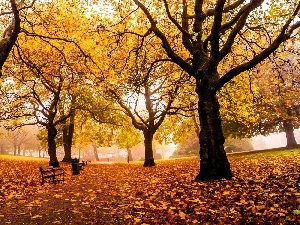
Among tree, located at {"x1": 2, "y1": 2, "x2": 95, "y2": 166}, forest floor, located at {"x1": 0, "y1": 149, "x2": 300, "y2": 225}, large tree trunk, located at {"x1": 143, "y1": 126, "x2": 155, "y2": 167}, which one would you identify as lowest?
forest floor, located at {"x1": 0, "y1": 149, "x2": 300, "y2": 225}

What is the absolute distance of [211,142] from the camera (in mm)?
11516

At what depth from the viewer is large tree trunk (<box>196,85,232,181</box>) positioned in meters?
11.4

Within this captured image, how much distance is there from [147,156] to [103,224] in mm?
19184

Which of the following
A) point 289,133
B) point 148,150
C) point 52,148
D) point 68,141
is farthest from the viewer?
point 289,133

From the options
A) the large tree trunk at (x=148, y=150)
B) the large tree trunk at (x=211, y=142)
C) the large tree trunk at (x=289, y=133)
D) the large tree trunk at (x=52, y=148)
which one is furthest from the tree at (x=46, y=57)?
the large tree trunk at (x=289, y=133)

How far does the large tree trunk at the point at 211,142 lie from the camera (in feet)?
37.4

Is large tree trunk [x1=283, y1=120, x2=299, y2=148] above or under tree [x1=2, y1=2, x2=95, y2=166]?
under

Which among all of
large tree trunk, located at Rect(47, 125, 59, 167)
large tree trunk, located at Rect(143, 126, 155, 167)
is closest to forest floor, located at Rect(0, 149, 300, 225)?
large tree trunk, located at Rect(47, 125, 59, 167)

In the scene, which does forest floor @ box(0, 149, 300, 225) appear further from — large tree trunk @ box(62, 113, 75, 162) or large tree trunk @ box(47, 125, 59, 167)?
large tree trunk @ box(62, 113, 75, 162)

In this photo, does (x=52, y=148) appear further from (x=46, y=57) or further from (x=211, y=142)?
(x=211, y=142)

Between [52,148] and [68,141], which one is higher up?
[68,141]

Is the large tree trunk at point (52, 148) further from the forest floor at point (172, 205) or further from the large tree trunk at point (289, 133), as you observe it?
the large tree trunk at point (289, 133)

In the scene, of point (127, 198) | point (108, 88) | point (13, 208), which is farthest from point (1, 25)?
point (127, 198)

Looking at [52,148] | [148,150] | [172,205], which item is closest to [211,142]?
[172,205]
